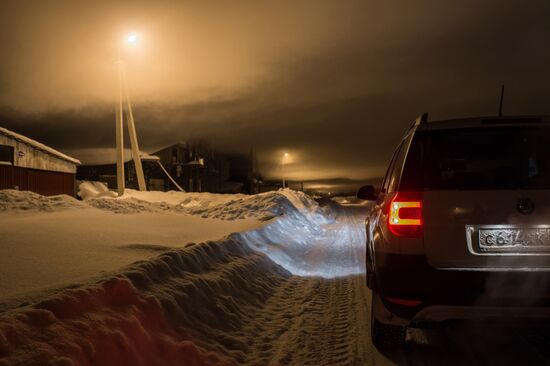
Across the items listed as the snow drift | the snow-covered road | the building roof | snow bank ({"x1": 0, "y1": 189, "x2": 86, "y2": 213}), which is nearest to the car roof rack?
the snow-covered road

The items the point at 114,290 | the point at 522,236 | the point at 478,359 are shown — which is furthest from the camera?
the point at 114,290

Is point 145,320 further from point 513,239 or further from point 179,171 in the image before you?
point 179,171

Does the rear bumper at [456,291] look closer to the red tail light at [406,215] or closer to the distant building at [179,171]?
the red tail light at [406,215]

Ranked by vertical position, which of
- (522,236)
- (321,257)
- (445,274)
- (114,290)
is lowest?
(321,257)

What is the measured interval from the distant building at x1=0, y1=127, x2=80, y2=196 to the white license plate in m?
27.2

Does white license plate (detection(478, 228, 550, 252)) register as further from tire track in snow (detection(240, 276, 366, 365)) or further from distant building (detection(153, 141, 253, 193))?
distant building (detection(153, 141, 253, 193))

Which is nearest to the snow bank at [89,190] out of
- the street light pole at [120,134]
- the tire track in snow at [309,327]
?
the street light pole at [120,134]

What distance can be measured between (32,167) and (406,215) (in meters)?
29.6

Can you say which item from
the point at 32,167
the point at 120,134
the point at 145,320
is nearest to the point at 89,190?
the point at 32,167

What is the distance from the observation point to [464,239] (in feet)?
10.7

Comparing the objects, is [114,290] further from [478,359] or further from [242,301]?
[478,359]

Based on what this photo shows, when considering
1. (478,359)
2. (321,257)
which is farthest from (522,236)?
(321,257)

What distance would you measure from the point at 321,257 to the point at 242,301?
5.01 metres

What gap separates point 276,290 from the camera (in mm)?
7266
